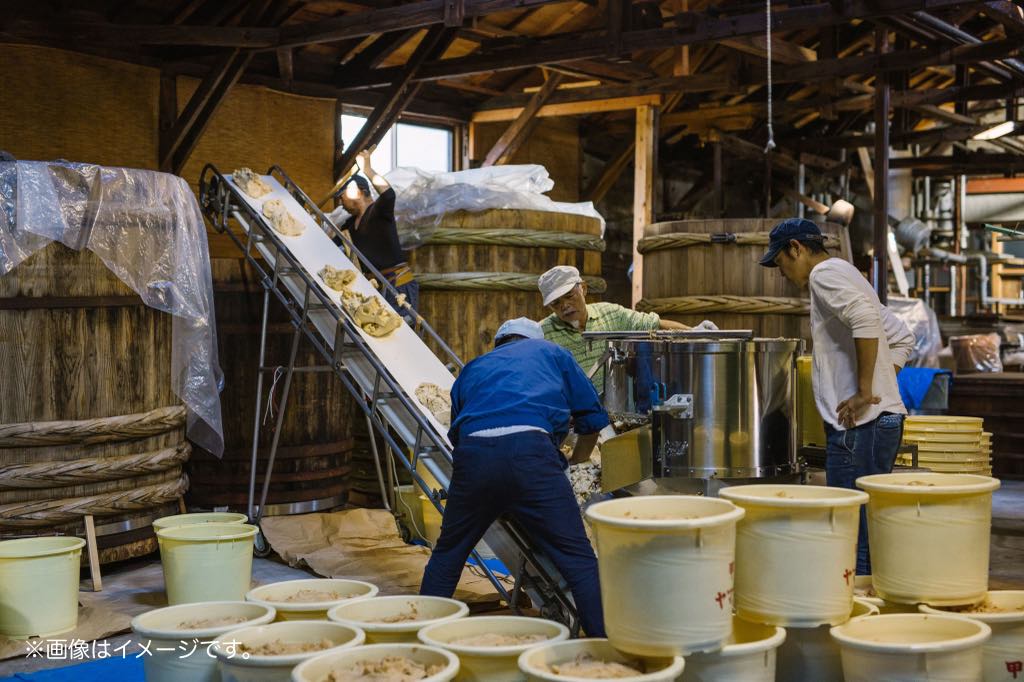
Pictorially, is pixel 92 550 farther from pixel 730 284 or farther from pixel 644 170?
pixel 644 170

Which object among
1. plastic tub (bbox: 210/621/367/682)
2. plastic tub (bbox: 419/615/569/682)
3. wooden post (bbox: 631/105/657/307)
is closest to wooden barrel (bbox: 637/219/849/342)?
wooden post (bbox: 631/105/657/307)

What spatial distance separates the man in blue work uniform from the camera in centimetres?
380

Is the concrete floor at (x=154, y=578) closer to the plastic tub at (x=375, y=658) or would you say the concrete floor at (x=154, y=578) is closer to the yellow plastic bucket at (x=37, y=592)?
the yellow plastic bucket at (x=37, y=592)

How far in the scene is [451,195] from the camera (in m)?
7.50

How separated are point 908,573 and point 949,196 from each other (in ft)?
67.6

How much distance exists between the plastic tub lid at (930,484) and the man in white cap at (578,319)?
182cm

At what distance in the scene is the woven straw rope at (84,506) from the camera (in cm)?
530

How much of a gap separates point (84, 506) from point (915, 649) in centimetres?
427

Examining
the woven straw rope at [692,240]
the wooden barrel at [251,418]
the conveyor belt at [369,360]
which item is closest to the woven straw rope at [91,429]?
the conveyor belt at [369,360]

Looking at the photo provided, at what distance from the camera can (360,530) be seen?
641 cm

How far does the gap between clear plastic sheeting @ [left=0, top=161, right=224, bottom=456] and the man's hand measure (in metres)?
3.52

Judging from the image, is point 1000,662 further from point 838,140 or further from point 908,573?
point 838,140

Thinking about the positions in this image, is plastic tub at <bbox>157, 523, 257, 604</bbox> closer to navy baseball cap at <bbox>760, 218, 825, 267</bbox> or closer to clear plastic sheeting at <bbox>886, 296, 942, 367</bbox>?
navy baseball cap at <bbox>760, 218, 825, 267</bbox>

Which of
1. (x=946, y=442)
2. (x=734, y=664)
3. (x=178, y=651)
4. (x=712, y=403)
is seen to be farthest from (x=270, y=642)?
(x=946, y=442)
